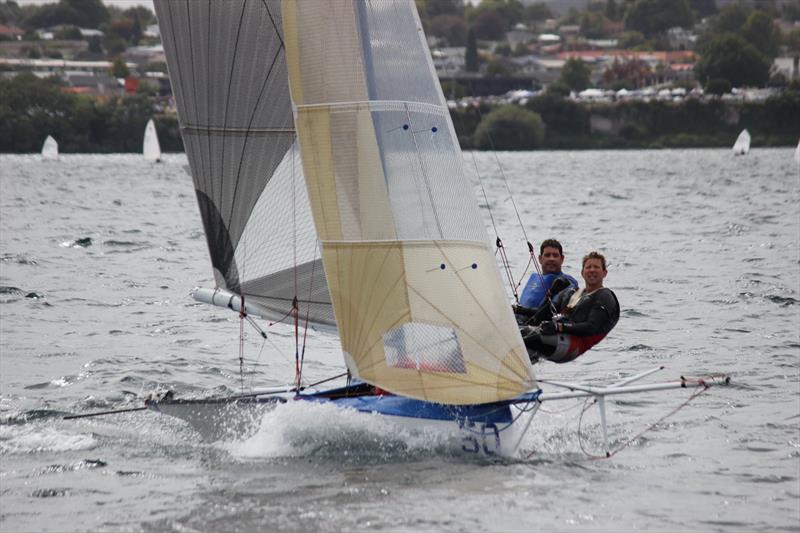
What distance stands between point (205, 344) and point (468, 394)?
5271 mm

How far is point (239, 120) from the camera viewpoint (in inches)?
352

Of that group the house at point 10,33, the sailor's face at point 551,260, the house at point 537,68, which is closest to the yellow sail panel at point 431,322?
the sailor's face at point 551,260

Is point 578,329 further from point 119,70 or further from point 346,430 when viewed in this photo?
point 119,70

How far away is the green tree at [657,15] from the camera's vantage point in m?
184

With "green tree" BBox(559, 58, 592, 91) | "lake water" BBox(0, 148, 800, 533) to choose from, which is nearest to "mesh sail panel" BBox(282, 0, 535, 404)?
"lake water" BBox(0, 148, 800, 533)

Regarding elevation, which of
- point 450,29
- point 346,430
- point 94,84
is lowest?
point 450,29

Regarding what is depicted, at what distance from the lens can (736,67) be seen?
4769 inches

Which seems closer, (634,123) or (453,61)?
(634,123)

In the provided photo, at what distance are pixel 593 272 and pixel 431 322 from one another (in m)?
1.44

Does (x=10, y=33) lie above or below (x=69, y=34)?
above

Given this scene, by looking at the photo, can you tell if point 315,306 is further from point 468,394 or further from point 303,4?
point 303,4

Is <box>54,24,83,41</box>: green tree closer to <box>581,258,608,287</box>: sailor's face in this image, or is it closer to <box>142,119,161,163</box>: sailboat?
<box>142,119,161,163</box>: sailboat

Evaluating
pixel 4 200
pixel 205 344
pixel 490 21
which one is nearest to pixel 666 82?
pixel 490 21

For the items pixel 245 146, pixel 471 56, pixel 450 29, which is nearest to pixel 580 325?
pixel 245 146
